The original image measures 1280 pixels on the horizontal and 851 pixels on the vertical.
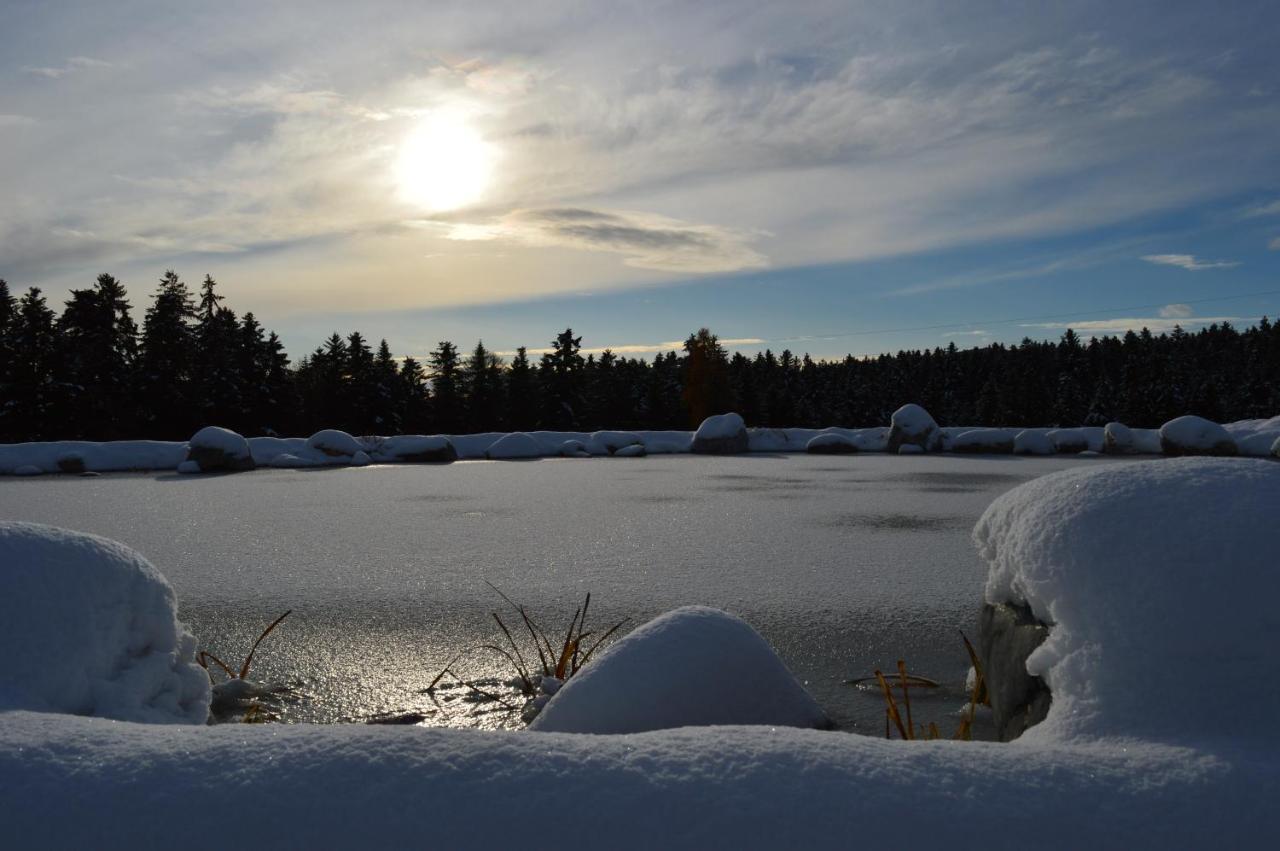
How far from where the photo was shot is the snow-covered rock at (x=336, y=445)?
1496 centimetres

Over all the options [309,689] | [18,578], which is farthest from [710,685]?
[18,578]

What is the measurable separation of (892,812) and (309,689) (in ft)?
7.58

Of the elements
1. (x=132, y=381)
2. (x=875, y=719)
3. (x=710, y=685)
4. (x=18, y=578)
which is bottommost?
(x=875, y=719)

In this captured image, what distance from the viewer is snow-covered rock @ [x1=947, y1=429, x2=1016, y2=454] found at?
17.2 m

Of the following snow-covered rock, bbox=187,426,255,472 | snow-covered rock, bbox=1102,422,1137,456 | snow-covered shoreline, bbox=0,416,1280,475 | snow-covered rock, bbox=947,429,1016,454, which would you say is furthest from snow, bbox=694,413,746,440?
snow-covered rock, bbox=187,426,255,472

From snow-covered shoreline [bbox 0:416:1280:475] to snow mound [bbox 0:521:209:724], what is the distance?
12.3m

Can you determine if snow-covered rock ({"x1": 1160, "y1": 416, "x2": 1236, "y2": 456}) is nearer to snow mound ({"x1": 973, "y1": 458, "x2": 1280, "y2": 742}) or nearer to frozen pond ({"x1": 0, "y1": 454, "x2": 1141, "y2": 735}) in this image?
frozen pond ({"x1": 0, "y1": 454, "x2": 1141, "y2": 735})

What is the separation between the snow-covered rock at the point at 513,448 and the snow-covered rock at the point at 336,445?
8.55ft

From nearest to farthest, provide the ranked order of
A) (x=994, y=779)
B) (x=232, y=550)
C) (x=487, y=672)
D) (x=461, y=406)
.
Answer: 1. (x=994, y=779)
2. (x=487, y=672)
3. (x=232, y=550)
4. (x=461, y=406)

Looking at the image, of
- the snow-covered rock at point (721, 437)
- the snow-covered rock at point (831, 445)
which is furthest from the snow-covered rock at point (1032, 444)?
the snow-covered rock at point (721, 437)

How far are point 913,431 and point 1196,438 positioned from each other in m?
5.13

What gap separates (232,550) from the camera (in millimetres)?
5480

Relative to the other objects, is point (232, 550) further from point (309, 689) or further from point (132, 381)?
point (132, 381)

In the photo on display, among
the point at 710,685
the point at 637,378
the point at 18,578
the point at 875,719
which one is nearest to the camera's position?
the point at 18,578
